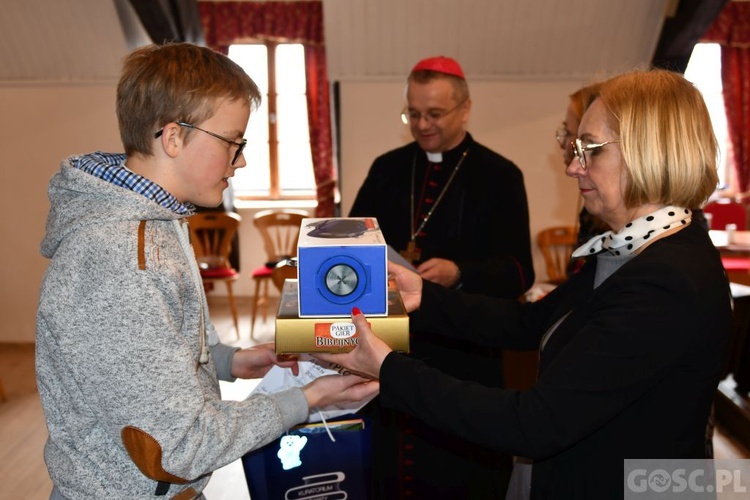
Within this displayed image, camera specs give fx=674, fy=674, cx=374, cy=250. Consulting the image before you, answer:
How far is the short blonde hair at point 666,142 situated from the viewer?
128cm

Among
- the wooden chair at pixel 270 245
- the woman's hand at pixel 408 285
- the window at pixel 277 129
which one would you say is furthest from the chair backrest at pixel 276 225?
the woman's hand at pixel 408 285

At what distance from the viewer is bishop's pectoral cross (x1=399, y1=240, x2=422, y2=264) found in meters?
2.54

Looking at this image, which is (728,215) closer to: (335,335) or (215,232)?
(215,232)

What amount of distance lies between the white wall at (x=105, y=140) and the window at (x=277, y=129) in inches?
64.5

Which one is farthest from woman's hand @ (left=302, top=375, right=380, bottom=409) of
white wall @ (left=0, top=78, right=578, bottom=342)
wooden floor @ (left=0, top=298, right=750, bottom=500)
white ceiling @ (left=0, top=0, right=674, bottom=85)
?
white wall @ (left=0, top=78, right=578, bottom=342)

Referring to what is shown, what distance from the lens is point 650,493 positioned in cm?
133

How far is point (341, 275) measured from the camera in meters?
1.30

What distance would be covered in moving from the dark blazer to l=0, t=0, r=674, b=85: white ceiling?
13.1 feet

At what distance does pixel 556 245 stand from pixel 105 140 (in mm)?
3822

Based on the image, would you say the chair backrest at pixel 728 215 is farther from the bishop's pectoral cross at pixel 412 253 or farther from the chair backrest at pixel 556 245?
the bishop's pectoral cross at pixel 412 253

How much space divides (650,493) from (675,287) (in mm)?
436

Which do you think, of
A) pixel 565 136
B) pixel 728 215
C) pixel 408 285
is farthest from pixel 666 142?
pixel 728 215

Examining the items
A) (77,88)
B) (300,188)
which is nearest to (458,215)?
(77,88)

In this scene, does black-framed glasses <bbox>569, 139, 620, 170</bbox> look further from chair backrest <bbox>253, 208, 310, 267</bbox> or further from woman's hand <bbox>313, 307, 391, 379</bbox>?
chair backrest <bbox>253, 208, 310, 267</bbox>
